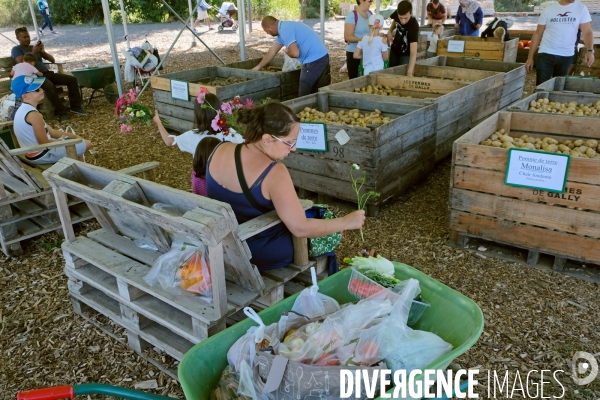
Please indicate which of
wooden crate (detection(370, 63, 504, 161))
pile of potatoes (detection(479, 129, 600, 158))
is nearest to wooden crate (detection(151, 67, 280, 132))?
wooden crate (detection(370, 63, 504, 161))

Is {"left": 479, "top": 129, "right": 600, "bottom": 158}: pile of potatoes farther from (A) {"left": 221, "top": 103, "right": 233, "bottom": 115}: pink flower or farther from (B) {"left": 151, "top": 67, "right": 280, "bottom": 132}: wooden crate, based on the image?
(B) {"left": 151, "top": 67, "right": 280, "bottom": 132}: wooden crate

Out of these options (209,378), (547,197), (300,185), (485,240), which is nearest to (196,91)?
(300,185)

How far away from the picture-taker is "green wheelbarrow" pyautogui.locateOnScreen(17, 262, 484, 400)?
1728 millimetres

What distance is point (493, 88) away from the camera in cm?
607

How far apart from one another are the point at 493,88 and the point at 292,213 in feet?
15.2

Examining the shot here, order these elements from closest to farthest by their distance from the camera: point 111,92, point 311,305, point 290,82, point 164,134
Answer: point 311,305 < point 164,134 < point 290,82 < point 111,92

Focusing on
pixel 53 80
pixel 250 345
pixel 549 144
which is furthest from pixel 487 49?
pixel 250 345

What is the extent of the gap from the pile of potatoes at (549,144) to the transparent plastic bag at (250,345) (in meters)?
2.58

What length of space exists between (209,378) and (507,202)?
2476 millimetres

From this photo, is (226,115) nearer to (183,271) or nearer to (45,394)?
(183,271)

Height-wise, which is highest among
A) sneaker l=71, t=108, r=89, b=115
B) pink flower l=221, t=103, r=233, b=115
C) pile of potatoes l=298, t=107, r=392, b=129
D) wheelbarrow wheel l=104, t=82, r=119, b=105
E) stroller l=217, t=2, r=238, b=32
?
stroller l=217, t=2, r=238, b=32

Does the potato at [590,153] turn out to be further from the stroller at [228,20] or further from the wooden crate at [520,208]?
the stroller at [228,20]

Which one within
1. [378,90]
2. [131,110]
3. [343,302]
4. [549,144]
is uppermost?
[131,110]

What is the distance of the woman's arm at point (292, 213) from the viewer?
237 centimetres
